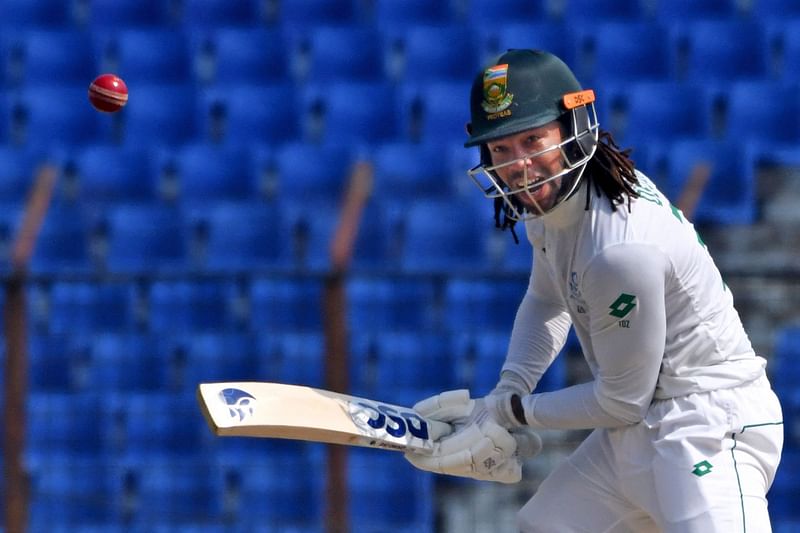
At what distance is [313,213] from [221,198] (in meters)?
0.87

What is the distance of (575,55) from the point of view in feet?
28.5

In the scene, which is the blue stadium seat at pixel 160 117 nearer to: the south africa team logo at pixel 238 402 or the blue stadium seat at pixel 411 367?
the blue stadium seat at pixel 411 367

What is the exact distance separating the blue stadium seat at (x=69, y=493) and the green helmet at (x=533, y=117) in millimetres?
3481

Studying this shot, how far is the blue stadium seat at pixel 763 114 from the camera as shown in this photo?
324 inches

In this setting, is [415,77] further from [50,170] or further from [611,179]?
[611,179]

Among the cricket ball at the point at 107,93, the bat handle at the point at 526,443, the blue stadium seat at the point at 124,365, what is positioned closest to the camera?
the bat handle at the point at 526,443

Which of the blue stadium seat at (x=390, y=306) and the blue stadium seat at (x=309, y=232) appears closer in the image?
the blue stadium seat at (x=390, y=306)

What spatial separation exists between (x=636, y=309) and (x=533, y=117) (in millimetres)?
500

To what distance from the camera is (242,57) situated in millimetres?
9094

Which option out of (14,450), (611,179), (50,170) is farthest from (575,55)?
(611,179)

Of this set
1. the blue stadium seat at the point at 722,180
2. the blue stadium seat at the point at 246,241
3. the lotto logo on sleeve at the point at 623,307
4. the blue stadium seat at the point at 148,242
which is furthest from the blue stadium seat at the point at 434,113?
the lotto logo on sleeve at the point at 623,307

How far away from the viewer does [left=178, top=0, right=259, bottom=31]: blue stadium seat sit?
946 cm

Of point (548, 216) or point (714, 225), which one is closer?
point (548, 216)

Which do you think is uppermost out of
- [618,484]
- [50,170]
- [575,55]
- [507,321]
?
[575,55]
